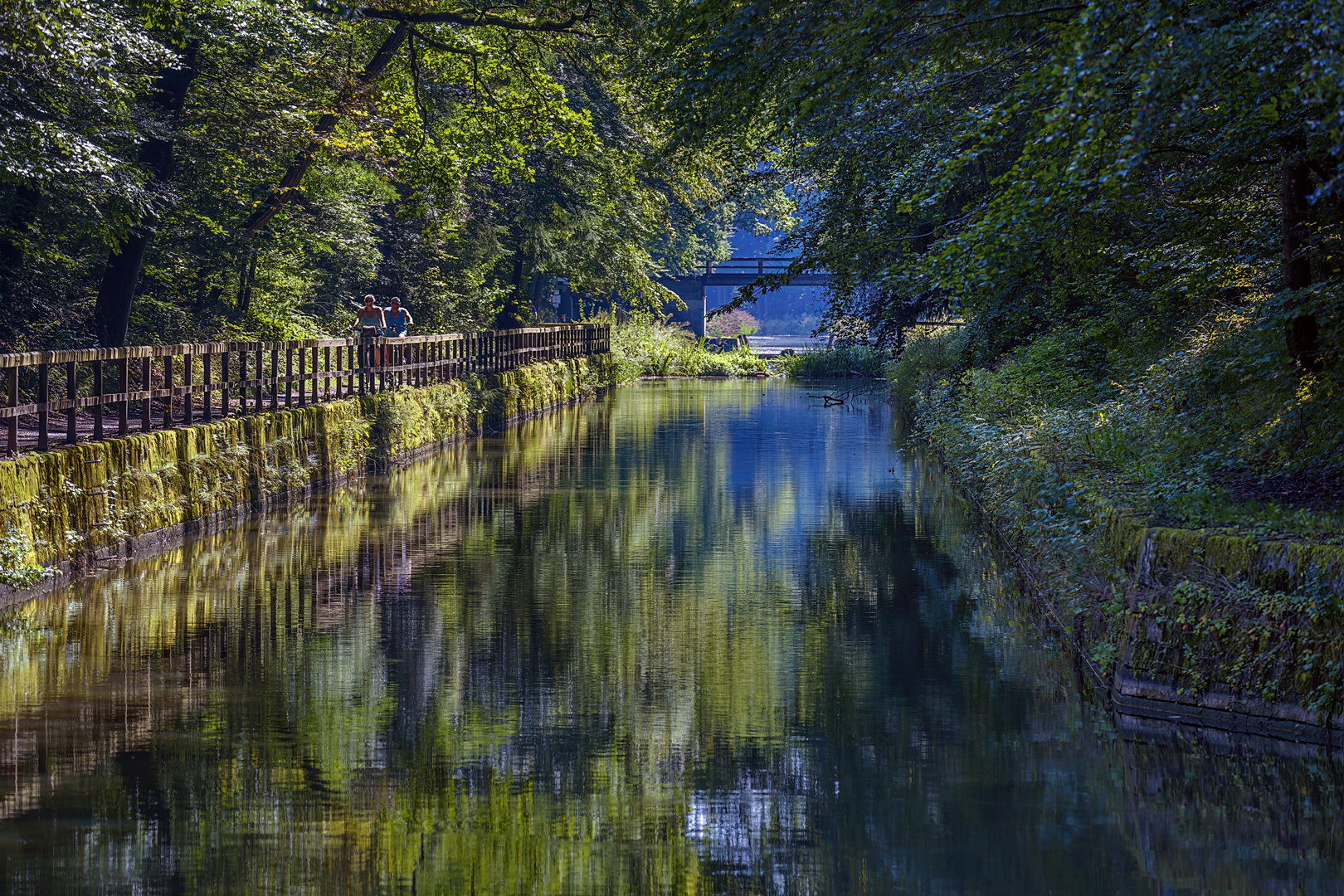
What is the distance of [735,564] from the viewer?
1439cm

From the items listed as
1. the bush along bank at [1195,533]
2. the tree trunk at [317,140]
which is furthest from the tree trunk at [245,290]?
the bush along bank at [1195,533]

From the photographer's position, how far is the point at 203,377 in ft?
59.7

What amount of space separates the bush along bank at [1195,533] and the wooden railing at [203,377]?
320 inches

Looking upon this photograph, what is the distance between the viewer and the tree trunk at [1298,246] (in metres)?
11.0

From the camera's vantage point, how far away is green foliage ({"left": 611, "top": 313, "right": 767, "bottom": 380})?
199 ft

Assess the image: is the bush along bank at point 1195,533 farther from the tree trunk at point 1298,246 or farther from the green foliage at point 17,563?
the green foliage at point 17,563

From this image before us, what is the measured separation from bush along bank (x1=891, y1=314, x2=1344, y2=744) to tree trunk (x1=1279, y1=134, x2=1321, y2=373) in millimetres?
297

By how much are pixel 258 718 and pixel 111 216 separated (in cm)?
1504

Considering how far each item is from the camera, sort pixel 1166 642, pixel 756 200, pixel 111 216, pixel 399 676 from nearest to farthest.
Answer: pixel 1166 642 < pixel 399 676 < pixel 111 216 < pixel 756 200

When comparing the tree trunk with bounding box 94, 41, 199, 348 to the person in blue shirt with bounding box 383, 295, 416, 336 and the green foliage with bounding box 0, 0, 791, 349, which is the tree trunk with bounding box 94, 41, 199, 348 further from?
the person in blue shirt with bounding box 383, 295, 416, 336

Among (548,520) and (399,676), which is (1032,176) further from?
(548,520)

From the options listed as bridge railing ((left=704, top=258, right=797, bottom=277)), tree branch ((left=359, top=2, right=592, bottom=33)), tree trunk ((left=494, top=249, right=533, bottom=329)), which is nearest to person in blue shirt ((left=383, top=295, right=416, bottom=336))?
tree branch ((left=359, top=2, right=592, bottom=33))

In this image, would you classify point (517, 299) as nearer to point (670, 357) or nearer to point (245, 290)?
point (670, 357)

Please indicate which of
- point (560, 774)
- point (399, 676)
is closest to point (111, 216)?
point (399, 676)
